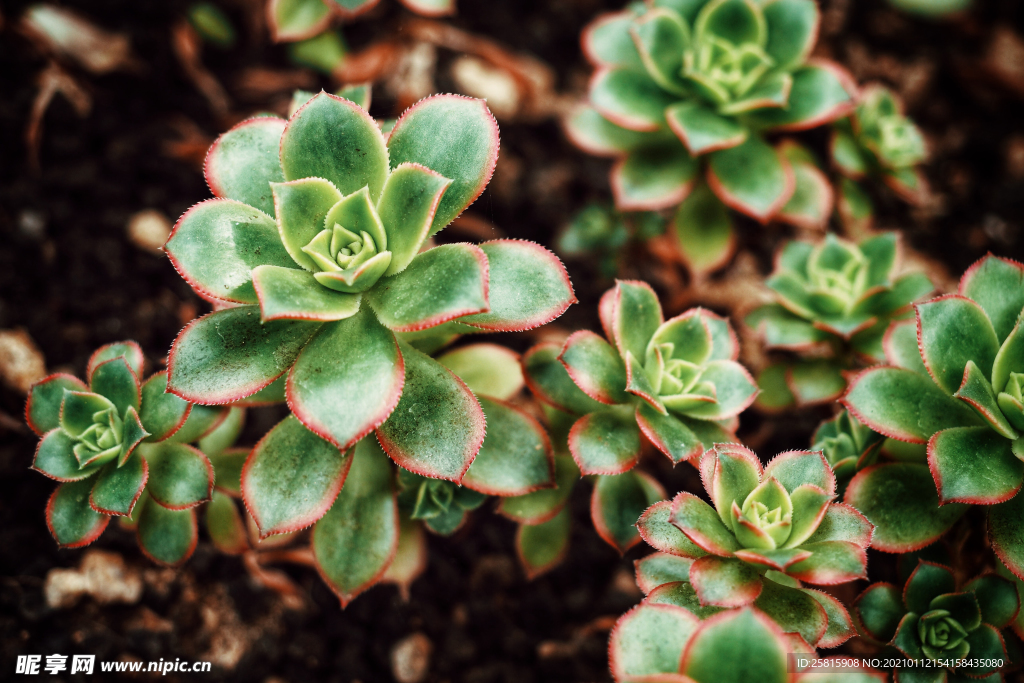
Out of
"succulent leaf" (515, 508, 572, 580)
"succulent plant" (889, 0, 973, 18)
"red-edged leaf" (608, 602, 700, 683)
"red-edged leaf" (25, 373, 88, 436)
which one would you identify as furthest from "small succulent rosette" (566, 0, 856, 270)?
"red-edged leaf" (25, 373, 88, 436)

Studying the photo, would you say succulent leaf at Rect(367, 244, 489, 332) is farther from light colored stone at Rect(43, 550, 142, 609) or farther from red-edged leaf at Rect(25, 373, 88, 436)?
light colored stone at Rect(43, 550, 142, 609)

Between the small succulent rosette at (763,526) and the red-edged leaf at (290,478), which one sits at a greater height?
the small succulent rosette at (763,526)

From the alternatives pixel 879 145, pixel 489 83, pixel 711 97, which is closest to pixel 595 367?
pixel 711 97

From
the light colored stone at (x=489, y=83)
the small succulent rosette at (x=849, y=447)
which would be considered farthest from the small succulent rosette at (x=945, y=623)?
the light colored stone at (x=489, y=83)

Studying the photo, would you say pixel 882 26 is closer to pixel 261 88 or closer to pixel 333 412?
pixel 261 88

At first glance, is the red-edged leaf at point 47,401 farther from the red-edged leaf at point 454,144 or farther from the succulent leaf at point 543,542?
the succulent leaf at point 543,542
